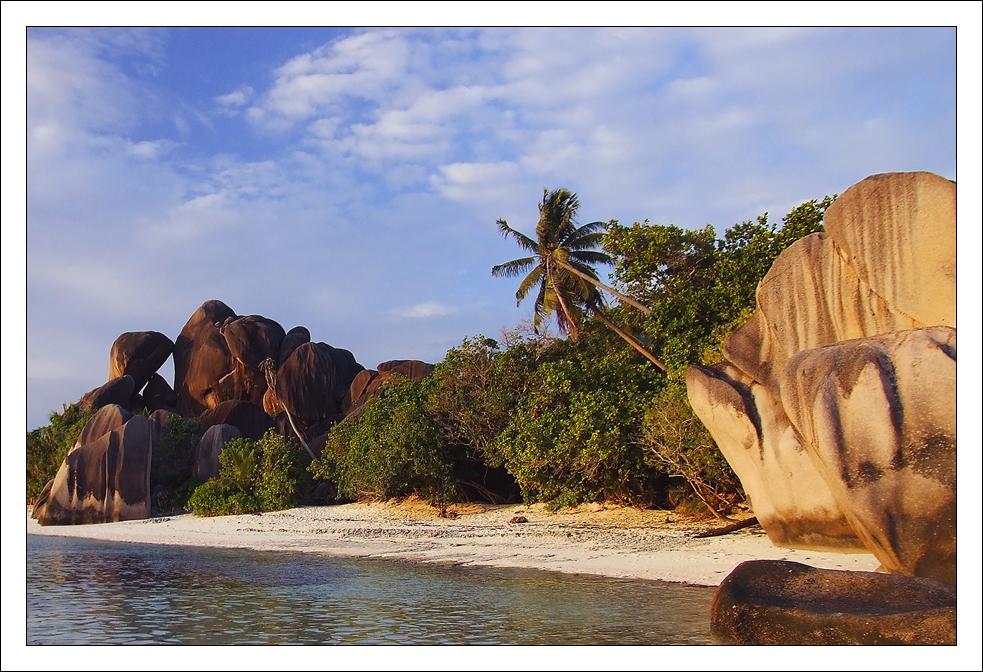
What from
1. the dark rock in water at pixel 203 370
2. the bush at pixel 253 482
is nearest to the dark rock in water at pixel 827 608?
the bush at pixel 253 482

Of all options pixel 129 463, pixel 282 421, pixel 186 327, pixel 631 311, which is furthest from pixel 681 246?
pixel 186 327

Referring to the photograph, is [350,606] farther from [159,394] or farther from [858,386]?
[159,394]

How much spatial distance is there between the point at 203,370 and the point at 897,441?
37.6 m

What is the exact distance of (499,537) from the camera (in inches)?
647

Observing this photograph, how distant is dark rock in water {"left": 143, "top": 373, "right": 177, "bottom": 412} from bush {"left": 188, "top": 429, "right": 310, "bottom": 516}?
729 inches

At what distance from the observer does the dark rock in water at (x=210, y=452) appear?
28.0 meters


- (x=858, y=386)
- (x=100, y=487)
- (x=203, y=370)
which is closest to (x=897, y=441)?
(x=858, y=386)

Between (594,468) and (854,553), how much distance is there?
21.2 feet

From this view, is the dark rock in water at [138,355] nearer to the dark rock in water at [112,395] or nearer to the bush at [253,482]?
the dark rock in water at [112,395]

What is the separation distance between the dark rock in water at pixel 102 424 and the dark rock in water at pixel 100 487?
259cm

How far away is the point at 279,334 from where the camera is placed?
42.1 metres

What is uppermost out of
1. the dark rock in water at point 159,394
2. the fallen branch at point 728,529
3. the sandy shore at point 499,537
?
the dark rock in water at point 159,394

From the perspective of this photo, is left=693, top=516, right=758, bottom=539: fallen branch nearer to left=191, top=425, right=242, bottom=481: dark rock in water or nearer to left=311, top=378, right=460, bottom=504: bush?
left=311, top=378, right=460, bottom=504: bush

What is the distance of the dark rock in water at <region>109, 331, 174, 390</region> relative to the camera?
4106cm
